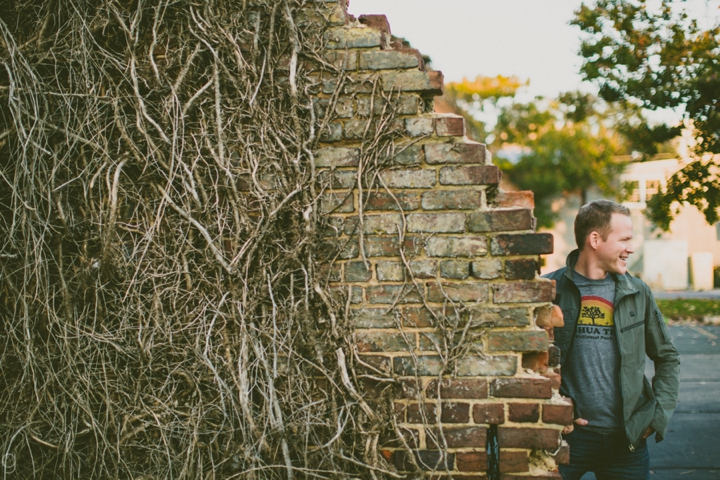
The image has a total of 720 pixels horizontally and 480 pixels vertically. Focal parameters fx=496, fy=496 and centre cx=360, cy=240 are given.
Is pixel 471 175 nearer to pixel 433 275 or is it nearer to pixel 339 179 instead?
pixel 433 275

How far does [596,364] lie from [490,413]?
0.70m

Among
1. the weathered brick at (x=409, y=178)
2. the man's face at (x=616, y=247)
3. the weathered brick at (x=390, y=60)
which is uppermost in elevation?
the weathered brick at (x=390, y=60)

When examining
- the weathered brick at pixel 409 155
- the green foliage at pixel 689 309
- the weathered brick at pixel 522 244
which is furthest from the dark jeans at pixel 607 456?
the green foliage at pixel 689 309

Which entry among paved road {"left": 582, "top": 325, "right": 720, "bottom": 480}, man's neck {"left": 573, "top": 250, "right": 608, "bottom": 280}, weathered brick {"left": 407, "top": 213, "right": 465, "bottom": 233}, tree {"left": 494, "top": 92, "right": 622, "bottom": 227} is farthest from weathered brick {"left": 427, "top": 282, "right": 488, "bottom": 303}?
tree {"left": 494, "top": 92, "right": 622, "bottom": 227}

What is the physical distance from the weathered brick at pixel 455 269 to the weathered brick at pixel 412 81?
2.57 ft

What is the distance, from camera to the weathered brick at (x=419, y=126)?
2.21 m

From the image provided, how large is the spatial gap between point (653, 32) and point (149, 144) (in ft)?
14.6

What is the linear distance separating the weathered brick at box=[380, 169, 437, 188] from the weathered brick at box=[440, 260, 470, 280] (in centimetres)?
35

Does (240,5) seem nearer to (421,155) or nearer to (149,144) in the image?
(149,144)

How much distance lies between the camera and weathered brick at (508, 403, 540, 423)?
213 cm

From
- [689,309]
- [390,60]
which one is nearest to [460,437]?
[390,60]

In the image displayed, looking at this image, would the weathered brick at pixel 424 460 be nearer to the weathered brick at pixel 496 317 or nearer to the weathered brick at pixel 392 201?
the weathered brick at pixel 496 317

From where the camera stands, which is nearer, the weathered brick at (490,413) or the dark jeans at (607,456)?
the weathered brick at (490,413)

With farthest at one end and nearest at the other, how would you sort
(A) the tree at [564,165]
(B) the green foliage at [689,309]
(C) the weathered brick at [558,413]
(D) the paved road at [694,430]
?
(A) the tree at [564,165] < (B) the green foliage at [689,309] < (D) the paved road at [694,430] < (C) the weathered brick at [558,413]
